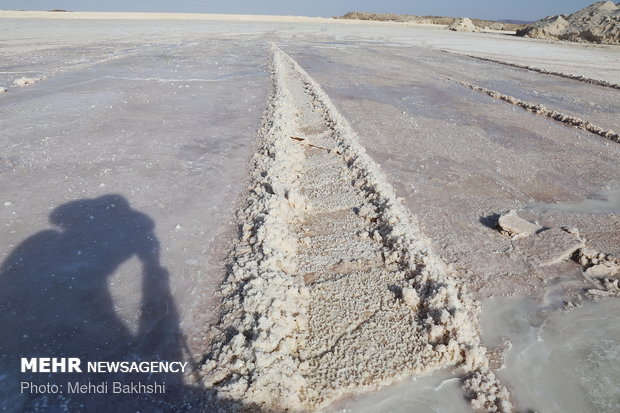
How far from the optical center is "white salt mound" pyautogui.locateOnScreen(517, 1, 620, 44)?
24875 mm

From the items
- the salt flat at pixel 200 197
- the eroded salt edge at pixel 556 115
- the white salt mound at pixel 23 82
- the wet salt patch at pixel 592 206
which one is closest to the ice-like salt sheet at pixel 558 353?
→ the salt flat at pixel 200 197

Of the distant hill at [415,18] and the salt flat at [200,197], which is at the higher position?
the distant hill at [415,18]

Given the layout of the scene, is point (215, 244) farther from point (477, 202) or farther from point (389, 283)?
point (477, 202)

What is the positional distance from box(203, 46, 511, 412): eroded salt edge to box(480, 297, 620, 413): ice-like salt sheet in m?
0.15

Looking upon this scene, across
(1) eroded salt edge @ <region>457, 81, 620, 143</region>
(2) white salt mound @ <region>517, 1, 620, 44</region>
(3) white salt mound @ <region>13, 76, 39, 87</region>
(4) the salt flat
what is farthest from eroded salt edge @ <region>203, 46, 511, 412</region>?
(2) white salt mound @ <region>517, 1, 620, 44</region>

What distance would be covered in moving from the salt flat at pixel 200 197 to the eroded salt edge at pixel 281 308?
86mm

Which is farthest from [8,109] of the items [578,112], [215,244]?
[578,112]

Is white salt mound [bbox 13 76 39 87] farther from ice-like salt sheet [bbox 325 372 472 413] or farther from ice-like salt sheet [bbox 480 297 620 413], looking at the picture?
ice-like salt sheet [bbox 480 297 620 413]

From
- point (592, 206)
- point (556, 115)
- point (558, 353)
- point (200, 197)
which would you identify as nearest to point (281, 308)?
point (558, 353)

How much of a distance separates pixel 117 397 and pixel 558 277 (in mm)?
3387

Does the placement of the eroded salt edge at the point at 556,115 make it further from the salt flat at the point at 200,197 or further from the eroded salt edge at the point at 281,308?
the eroded salt edge at the point at 281,308

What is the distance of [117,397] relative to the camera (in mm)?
2213

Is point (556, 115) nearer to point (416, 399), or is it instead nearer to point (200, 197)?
point (200, 197)

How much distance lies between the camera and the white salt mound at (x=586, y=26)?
81.6 feet
